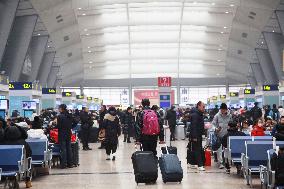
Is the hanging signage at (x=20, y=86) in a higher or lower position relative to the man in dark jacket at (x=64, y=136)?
higher

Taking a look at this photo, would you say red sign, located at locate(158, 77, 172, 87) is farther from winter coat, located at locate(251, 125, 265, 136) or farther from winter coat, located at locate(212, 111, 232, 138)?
winter coat, located at locate(212, 111, 232, 138)

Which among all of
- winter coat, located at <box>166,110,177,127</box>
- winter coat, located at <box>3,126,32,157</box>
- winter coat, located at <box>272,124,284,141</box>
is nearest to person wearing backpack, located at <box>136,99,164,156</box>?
winter coat, located at <box>3,126,32,157</box>

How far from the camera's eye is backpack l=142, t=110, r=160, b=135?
11.6m

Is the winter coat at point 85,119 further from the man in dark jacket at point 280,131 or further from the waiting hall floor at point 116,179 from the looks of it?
the man in dark jacket at point 280,131

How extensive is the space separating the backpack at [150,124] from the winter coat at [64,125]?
372cm

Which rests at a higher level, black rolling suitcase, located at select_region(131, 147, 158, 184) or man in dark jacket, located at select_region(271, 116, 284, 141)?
man in dark jacket, located at select_region(271, 116, 284, 141)

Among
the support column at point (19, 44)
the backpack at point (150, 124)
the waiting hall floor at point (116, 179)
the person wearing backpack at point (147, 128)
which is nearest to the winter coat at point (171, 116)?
the waiting hall floor at point (116, 179)

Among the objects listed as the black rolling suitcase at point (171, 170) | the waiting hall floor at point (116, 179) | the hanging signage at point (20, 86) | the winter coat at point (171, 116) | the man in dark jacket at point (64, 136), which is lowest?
the waiting hall floor at point (116, 179)

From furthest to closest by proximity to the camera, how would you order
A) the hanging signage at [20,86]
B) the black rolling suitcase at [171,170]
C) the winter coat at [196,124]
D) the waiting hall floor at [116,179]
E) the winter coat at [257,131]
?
1. the hanging signage at [20,86]
2. the winter coat at [257,131]
3. the winter coat at [196,124]
4. the black rolling suitcase at [171,170]
5. the waiting hall floor at [116,179]

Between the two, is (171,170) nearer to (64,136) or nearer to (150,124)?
(150,124)

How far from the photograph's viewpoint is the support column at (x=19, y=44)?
40.8 metres

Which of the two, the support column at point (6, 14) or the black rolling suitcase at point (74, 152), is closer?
the black rolling suitcase at point (74, 152)

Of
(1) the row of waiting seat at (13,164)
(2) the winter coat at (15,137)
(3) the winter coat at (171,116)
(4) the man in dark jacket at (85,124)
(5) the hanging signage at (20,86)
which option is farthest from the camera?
(5) the hanging signage at (20,86)

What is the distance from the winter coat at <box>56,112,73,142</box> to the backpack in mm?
3716
